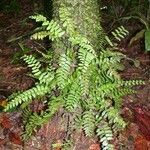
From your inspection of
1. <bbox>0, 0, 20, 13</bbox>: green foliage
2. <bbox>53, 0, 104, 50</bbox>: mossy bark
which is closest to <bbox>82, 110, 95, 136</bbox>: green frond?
<bbox>53, 0, 104, 50</bbox>: mossy bark

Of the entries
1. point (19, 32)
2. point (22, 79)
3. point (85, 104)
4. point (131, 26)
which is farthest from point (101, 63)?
point (19, 32)

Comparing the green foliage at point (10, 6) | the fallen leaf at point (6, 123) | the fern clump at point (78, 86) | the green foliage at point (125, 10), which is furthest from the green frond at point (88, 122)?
the green foliage at point (10, 6)

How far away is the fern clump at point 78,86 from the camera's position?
374cm

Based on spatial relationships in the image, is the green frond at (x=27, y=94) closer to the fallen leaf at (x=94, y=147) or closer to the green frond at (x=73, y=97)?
the green frond at (x=73, y=97)

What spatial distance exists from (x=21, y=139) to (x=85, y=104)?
88 cm

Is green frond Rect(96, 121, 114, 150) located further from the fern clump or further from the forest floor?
the forest floor

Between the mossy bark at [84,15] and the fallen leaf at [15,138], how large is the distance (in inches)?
54.0

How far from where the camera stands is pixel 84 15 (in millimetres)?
3826

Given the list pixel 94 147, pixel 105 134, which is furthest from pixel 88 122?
pixel 94 147

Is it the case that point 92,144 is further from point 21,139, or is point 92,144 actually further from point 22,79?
point 22,79

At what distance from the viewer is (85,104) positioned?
155 inches

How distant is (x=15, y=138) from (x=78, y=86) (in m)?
1.04

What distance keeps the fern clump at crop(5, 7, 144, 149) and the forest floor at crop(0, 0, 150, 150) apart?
6.0 inches

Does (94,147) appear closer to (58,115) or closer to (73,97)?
(58,115)
